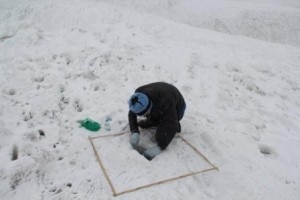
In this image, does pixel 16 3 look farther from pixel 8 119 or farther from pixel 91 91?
pixel 8 119

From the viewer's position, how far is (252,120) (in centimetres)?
552

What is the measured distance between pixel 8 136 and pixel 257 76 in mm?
5667

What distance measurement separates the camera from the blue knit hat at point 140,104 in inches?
157

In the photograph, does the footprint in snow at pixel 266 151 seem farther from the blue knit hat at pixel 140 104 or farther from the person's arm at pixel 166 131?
the blue knit hat at pixel 140 104

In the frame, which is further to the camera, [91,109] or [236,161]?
[91,109]

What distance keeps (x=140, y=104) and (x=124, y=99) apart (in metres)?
1.42

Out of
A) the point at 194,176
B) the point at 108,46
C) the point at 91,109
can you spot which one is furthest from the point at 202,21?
the point at 194,176

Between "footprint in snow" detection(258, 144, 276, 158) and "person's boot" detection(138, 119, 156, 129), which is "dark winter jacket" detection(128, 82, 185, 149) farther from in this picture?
A: "footprint in snow" detection(258, 144, 276, 158)

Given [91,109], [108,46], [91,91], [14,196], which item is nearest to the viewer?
[14,196]

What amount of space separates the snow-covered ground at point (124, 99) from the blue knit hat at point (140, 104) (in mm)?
602

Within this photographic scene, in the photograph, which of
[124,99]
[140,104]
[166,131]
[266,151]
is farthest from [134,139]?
[266,151]

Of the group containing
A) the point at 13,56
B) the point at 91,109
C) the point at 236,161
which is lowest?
the point at 236,161

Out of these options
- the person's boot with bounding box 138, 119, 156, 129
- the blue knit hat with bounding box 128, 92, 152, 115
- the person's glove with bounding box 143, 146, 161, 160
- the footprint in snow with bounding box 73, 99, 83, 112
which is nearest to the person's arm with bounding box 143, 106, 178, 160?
the person's glove with bounding box 143, 146, 161, 160

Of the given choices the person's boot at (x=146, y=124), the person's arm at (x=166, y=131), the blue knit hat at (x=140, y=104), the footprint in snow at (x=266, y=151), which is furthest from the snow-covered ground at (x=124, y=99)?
the blue knit hat at (x=140, y=104)
